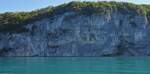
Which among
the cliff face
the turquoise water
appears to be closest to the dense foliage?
the cliff face

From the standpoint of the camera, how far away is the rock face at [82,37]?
101 metres

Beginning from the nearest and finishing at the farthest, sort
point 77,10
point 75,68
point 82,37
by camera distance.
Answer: point 75,68, point 82,37, point 77,10

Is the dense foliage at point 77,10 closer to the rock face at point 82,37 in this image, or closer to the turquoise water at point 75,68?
the rock face at point 82,37

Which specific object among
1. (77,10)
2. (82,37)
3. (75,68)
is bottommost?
(75,68)

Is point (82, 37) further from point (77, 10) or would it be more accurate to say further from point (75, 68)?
point (75, 68)

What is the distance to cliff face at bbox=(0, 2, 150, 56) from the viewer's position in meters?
101

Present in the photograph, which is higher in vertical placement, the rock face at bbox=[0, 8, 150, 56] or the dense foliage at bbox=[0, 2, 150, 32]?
the dense foliage at bbox=[0, 2, 150, 32]

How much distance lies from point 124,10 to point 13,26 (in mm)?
29069

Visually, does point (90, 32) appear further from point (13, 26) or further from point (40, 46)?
point (13, 26)

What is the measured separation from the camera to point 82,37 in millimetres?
100812

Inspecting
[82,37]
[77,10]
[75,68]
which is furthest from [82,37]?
[75,68]

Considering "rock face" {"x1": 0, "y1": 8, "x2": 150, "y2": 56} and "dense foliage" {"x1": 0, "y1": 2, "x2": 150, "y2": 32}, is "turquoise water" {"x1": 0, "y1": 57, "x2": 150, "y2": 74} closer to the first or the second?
"rock face" {"x1": 0, "y1": 8, "x2": 150, "y2": 56}

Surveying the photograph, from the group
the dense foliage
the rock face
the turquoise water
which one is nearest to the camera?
the turquoise water

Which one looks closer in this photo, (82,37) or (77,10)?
(82,37)
